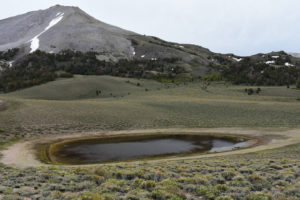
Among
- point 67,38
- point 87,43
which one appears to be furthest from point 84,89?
point 67,38

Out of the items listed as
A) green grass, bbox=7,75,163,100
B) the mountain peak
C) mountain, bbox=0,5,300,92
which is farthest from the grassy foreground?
the mountain peak

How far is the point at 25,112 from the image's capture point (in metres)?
44.2

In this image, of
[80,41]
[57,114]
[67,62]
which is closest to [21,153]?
[57,114]

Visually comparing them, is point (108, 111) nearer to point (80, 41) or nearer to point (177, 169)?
point (177, 169)

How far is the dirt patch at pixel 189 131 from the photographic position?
80.3 feet

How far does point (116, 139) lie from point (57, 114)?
15.0 meters

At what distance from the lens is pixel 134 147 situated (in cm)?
3225

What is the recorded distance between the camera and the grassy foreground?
12.2 m

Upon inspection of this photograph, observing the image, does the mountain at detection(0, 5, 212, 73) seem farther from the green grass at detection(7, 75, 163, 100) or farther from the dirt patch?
the dirt patch

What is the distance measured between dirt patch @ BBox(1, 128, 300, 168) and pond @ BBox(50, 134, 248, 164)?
7.10 ft

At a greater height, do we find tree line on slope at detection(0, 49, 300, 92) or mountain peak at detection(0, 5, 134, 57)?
mountain peak at detection(0, 5, 134, 57)

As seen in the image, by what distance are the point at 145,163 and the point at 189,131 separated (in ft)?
67.4

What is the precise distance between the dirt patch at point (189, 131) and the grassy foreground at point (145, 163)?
253 centimetres

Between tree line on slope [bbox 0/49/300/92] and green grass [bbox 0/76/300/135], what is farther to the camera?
tree line on slope [bbox 0/49/300/92]
